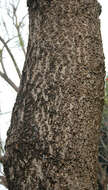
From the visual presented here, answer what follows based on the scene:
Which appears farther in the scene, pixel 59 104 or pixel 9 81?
pixel 9 81

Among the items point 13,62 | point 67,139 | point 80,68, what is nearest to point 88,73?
point 80,68

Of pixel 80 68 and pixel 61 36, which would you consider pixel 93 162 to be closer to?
pixel 80 68

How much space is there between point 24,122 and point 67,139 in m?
0.25

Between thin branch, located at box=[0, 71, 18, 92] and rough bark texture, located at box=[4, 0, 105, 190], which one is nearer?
rough bark texture, located at box=[4, 0, 105, 190]

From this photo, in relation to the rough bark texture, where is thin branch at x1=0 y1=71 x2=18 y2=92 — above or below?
above

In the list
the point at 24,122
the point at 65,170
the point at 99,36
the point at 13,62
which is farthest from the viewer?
the point at 13,62

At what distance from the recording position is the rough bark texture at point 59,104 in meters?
1.02

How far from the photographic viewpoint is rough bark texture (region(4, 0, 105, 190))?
40.2 inches

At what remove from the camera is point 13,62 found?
6.19 metres

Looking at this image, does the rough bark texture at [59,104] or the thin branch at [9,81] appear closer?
the rough bark texture at [59,104]

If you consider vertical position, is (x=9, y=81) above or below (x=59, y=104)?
above

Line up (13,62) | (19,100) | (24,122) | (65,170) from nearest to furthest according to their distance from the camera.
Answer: (65,170)
(24,122)
(19,100)
(13,62)

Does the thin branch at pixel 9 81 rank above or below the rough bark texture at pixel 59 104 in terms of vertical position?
above

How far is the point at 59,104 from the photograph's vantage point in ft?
3.61
